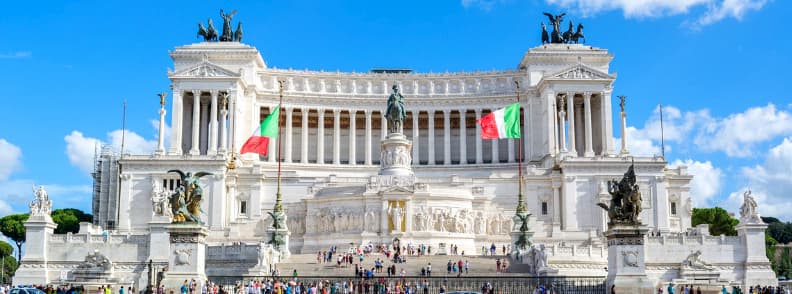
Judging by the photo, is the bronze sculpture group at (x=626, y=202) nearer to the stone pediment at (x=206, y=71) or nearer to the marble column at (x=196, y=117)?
the stone pediment at (x=206, y=71)

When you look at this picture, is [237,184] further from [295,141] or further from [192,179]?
[192,179]

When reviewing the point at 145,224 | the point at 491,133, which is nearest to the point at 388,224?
the point at 491,133

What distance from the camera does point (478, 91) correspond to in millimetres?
108688

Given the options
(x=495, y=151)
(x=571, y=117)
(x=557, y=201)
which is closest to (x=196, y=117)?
(x=495, y=151)

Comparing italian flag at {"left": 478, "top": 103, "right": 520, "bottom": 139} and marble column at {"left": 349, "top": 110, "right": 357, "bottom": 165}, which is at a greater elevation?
marble column at {"left": 349, "top": 110, "right": 357, "bottom": 165}

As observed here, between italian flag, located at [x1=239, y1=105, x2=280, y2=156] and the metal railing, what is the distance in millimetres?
22508

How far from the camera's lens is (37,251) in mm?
65312

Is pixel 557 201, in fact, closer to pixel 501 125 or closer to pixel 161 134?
pixel 501 125

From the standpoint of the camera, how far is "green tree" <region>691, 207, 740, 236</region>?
10625 centimetres

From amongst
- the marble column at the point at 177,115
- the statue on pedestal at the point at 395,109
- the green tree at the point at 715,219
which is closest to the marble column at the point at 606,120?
the green tree at the point at 715,219

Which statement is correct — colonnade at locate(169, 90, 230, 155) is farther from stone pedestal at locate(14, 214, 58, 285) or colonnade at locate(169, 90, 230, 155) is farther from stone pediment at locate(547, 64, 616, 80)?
stone pediment at locate(547, 64, 616, 80)

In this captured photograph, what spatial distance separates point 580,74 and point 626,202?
58938mm

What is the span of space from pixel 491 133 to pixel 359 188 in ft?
47.9

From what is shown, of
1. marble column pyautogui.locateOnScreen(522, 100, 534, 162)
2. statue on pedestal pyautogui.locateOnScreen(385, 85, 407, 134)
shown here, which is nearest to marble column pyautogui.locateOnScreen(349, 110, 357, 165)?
marble column pyautogui.locateOnScreen(522, 100, 534, 162)
